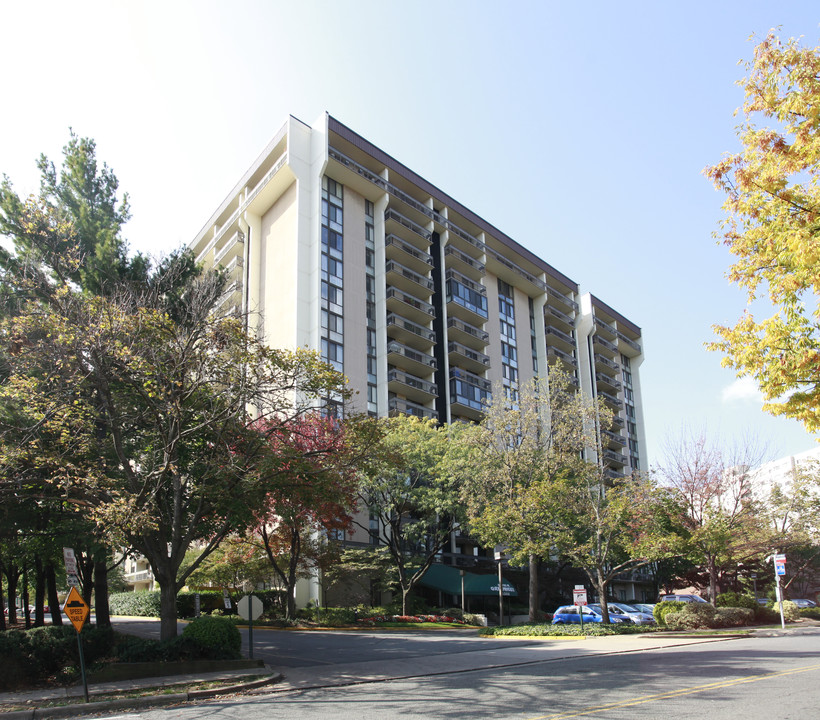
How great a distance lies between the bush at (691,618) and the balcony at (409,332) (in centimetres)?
2932

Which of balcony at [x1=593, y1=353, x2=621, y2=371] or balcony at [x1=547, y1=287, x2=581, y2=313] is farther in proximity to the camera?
balcony at [x1=593, y1=353, x2=621, y2=371]

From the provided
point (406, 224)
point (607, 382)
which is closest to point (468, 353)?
point (406, 224)

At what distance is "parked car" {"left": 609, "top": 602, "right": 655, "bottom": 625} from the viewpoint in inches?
1298

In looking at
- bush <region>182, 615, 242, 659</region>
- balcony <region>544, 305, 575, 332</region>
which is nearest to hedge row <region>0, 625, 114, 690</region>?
bush <region>182, 615, 242, 659</region>

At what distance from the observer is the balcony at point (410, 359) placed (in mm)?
50350

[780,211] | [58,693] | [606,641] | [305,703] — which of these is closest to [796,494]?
[606,641]

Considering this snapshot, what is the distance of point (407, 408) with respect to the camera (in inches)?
1993

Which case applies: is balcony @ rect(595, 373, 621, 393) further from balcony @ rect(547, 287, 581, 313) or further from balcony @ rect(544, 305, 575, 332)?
balcony @ rect(547, 287, 581, 313)

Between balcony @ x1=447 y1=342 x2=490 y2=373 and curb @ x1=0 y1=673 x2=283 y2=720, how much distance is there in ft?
142

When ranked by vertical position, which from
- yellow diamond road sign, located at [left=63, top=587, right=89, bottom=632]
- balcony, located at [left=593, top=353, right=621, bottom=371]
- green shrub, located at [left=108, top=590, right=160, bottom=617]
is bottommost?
green shrub, located at [left=108, top=590, right=160, bottom=617]

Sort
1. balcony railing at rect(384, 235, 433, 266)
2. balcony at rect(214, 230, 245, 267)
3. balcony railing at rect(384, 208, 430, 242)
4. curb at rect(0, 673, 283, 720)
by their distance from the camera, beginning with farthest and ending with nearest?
balcony at rect(214, 230, 245, 267) < balcony railing at rect(384, 208, 430, 242) < balcony railing at rect(384, 235, 433, 266) < curb at rect(0, 673, 283, 720)

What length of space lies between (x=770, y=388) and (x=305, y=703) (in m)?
9.98

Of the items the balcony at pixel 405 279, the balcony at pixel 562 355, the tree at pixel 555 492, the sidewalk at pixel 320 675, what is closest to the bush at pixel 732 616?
the tree at pixel 555 492

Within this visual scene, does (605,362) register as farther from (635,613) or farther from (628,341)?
(635,613)
